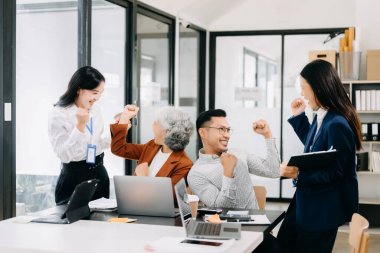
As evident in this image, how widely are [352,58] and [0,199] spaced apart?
167 inches

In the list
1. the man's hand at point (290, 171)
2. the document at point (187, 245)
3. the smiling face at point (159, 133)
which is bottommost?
the document at point (187, 245)

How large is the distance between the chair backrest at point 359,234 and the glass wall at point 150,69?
13.1 feet

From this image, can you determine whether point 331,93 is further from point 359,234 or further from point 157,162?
point 157,162

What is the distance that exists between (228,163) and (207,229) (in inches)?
25.9

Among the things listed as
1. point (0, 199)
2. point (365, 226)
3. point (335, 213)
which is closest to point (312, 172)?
point (335, 213)

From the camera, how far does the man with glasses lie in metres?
3.20

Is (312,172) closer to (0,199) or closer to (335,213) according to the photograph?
(335,213)

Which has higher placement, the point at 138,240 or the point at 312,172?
the point at 312,172

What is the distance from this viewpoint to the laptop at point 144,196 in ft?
9.91

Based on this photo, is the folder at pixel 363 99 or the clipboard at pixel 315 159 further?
the folder at pixel 363 99

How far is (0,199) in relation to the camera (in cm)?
399

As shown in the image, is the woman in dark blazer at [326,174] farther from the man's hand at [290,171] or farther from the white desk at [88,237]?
the white desk at [88,237]

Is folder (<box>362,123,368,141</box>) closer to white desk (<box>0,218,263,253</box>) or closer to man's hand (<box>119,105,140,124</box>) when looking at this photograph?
man's hand (<box>119,105,140,124</box>)

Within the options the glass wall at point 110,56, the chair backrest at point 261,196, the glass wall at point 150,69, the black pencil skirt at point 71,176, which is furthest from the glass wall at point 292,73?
the black pencil skirt at point 71,176
